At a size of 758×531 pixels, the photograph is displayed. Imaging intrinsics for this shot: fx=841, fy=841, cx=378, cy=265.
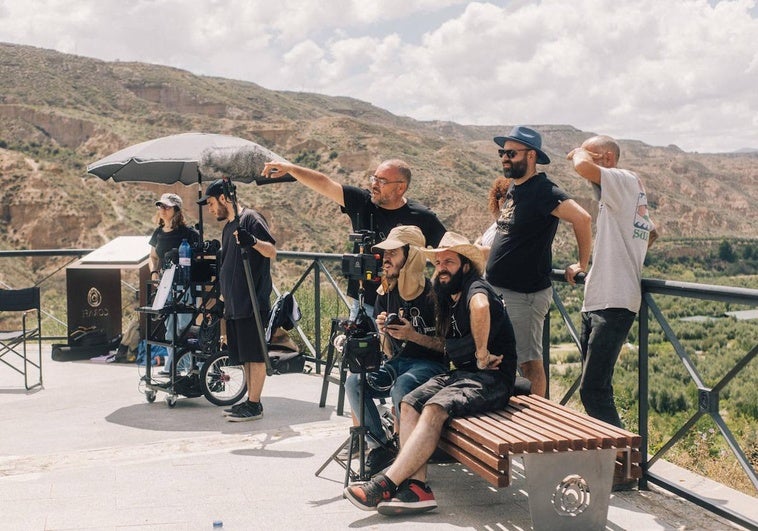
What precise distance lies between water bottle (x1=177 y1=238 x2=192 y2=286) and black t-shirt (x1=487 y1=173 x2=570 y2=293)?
2.73 metres

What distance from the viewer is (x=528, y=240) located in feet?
14.8

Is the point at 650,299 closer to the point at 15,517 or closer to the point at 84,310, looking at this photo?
the point at 15,517

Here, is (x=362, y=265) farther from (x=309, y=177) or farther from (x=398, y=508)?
(x=398, y=508)


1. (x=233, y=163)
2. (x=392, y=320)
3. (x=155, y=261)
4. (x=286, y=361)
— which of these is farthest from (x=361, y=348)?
(x=155, y=261)

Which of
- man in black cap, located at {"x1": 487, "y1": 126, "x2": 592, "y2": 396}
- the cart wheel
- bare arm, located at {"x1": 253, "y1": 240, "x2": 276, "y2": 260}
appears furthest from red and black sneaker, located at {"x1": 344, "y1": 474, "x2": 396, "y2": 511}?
the cart wheel

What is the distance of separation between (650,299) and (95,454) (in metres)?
3.33

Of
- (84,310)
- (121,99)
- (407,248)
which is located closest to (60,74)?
(121,99)

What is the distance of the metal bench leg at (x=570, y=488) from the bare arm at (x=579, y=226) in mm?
1265

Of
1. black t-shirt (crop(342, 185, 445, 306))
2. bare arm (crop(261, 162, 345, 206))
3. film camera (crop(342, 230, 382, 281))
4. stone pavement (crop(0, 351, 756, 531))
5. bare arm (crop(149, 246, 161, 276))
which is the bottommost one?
stone pavement (crop(0, 351, 756, 531))

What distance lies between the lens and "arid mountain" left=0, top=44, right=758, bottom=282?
4766 centimetres

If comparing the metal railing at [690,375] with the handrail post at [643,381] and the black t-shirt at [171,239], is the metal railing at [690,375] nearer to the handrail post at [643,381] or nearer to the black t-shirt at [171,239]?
the handrail post at [643,381]

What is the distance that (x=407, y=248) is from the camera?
4504 mm

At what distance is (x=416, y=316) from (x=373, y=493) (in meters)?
1.01

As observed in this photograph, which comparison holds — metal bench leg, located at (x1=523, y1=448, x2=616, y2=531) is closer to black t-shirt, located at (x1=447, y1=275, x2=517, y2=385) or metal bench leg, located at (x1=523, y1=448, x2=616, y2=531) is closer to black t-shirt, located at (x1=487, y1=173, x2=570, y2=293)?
black t-shirt, located at (x1=447, y1=275, x2=517, y2=385)
